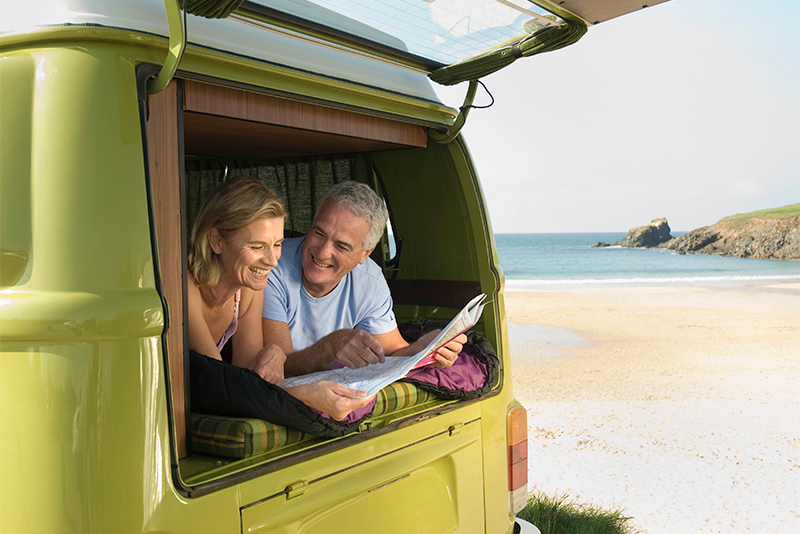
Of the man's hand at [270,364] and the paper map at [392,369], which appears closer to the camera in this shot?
the paper map at [392,369]

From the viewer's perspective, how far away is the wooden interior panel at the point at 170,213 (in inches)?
58.8

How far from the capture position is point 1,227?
50.1 inches

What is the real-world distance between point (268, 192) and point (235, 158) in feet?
3.95

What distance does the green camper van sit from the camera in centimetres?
122

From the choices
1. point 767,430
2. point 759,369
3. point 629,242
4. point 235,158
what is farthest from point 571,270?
point 235,158

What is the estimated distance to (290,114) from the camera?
6.24 feet

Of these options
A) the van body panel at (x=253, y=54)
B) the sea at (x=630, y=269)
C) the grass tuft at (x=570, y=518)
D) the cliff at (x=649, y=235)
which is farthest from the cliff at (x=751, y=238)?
the van body panel at (x=253, y=54)

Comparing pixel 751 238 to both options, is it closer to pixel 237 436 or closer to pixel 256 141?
pixel 256 141

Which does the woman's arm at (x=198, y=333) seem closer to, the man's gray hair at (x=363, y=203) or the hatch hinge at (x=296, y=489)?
the hatch hinge at (x=296, y=489)

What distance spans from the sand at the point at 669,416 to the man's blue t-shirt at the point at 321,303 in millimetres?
2828

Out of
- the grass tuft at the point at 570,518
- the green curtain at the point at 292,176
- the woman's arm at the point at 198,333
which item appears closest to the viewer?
the woman's arm at the point at 198,333

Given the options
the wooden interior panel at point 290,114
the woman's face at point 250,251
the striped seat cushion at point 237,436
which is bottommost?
the striped seat cushion at point 237,436

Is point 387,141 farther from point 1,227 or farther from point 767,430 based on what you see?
point 767,430

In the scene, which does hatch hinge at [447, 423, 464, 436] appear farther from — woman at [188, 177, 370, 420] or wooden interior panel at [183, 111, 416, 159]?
wooden interior panel at [183, 111, 416, 159]
